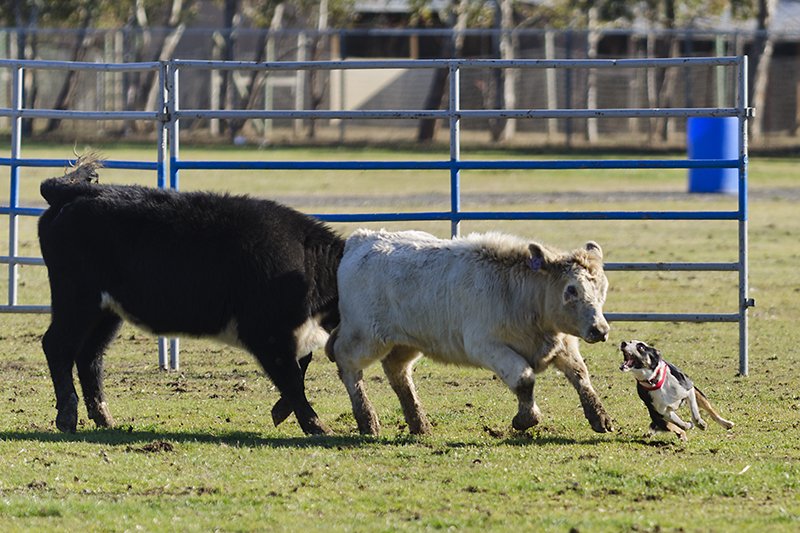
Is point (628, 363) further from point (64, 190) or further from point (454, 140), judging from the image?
point (64, 190)

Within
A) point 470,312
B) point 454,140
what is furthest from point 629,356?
point 454,140

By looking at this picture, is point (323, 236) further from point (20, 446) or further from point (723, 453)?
point (723, 453)

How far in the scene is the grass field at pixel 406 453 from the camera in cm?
439

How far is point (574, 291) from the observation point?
5.60 metres

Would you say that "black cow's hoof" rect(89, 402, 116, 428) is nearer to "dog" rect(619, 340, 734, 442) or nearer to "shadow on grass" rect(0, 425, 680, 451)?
"shadow on grass" rect(0, 425, 680, 451)

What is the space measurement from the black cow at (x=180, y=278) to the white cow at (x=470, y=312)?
Answer: 12.1 inches

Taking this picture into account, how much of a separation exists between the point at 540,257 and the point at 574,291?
29 centimetres

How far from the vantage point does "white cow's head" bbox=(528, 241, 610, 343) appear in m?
5.54

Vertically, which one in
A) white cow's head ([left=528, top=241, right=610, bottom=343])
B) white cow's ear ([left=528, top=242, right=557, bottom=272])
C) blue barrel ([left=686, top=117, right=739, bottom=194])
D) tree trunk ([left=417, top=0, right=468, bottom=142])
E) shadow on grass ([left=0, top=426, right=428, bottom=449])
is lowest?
shadow on grass ([left=0, top=426, right=428, bottom=449])

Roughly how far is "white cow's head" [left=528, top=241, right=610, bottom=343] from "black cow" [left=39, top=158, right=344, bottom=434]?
4.63ft

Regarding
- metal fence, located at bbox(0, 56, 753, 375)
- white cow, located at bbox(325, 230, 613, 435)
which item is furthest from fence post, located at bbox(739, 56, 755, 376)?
white cow, located at bbox(325, 230, 613, 435)

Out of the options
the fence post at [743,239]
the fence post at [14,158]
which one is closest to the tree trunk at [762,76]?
the fence post at [743,239]

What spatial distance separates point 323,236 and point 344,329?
2.07 feet

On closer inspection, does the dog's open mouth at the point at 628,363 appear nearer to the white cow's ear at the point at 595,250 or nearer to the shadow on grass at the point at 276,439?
the shadow on grass at the point at 276,439
